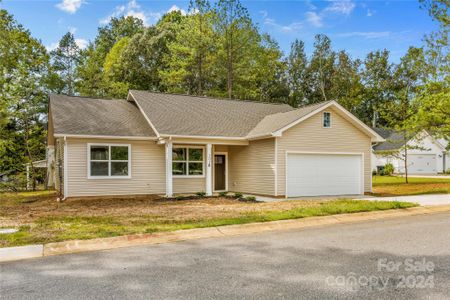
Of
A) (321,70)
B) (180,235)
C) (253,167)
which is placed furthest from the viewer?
(321,70)

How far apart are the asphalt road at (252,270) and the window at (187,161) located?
1014cm

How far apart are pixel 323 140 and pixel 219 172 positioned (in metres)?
5.73

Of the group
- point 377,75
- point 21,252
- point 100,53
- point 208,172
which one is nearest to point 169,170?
point 208,172

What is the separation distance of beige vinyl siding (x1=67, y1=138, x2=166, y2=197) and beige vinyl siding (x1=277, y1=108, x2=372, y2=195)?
558 cm

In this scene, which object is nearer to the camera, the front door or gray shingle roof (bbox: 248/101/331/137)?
gray shingle roof (bbox: 248/101/331/137)

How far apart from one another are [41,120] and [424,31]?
112ft

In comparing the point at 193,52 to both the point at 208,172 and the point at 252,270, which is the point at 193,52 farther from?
the point at 252,270

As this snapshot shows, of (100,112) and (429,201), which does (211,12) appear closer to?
(100,112)

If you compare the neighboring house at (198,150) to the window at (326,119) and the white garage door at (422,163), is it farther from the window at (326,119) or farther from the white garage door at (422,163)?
the white garage door at (422,163)

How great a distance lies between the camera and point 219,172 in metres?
19.0

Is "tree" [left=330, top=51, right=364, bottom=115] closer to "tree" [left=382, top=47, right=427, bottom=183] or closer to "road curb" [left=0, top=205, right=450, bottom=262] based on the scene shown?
"tree" [left=382, top=47, right=427, bottom=183]

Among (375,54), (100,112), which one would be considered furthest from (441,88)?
(375,54)

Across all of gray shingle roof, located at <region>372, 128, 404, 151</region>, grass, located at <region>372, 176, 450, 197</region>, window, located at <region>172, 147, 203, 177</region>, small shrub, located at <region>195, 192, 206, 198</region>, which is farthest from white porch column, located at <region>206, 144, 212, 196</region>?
gray shingle roof, located at <region>372, 128, 404, 151</region>

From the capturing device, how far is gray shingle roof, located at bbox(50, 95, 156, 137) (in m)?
15.3
